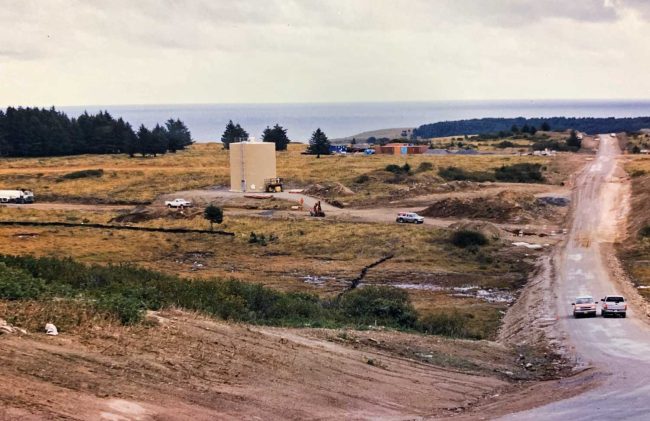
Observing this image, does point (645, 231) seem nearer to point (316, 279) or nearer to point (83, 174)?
point (316, 279)

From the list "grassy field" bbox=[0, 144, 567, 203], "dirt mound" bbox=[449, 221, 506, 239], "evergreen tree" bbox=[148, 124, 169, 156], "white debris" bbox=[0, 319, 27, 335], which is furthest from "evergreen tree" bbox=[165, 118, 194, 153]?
"white debris" bbox=[0, 319, 27, 335]

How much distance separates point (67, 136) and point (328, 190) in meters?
67.8

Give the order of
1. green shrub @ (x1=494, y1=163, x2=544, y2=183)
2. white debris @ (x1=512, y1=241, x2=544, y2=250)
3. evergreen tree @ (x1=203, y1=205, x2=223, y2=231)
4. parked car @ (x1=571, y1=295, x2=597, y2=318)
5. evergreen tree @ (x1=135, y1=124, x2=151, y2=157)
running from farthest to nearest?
evergreen tree @ (x1=135, y1=124, x2=151, y2=157) → green shrub @ (x1=494, y1=163, x2=544, y2=183) → evergreen tree @ (x1=203, y1=205, x2=223, y2=231) → white debris @ (x1=512, y1=241, x2=544, y2=250) → parked car @ (x1=571, y1=295, x2=597, y2=318)

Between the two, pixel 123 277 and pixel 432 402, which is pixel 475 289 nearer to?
pixel 123 277

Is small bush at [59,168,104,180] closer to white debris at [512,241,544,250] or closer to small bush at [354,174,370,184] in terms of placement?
small bush at [354,174,370,184]

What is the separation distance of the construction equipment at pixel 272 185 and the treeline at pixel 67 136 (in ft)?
152

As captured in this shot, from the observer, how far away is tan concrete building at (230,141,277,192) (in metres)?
87.9

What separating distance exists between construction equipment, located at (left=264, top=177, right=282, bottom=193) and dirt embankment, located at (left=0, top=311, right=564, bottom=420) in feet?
204

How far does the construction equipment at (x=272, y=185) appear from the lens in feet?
288

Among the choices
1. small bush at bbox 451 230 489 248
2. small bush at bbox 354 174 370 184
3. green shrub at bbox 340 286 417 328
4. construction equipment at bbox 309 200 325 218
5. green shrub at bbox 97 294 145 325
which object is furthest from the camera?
small bush at bbox 354 174 370 184

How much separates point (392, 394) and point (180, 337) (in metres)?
5.71

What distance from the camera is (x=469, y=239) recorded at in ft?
186

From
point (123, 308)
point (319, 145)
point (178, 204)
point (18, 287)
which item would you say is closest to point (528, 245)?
point (178, 204)

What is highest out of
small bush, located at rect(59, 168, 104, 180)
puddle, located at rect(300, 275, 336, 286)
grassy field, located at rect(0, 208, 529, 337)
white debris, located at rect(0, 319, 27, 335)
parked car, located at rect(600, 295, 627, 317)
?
white debris, located at rect(0, 319, 27, 335)
